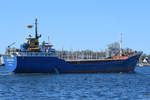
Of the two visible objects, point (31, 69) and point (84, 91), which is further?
point (31, 69)

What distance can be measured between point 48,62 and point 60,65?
324cm

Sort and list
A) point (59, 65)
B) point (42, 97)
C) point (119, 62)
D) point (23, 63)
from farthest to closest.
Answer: point (119, 62), point (59, 65), point (23, 63), point (42, 97)

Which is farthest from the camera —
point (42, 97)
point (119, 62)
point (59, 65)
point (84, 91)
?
point (119, 62)

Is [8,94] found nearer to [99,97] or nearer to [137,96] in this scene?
[99,97]

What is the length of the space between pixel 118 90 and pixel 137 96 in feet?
15.8

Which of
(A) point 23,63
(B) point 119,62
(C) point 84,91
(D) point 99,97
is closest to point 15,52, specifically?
(A) point 23,63

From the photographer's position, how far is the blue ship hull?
65312 millimetres

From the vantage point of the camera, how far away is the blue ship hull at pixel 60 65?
65.3 metres

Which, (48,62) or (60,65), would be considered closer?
(48,62)

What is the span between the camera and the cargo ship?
65.6 meters

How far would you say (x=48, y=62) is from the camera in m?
67.8

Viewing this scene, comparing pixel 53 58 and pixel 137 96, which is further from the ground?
pixel 53 58

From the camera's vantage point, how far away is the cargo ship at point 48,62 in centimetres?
6556

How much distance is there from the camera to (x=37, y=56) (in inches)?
2598
